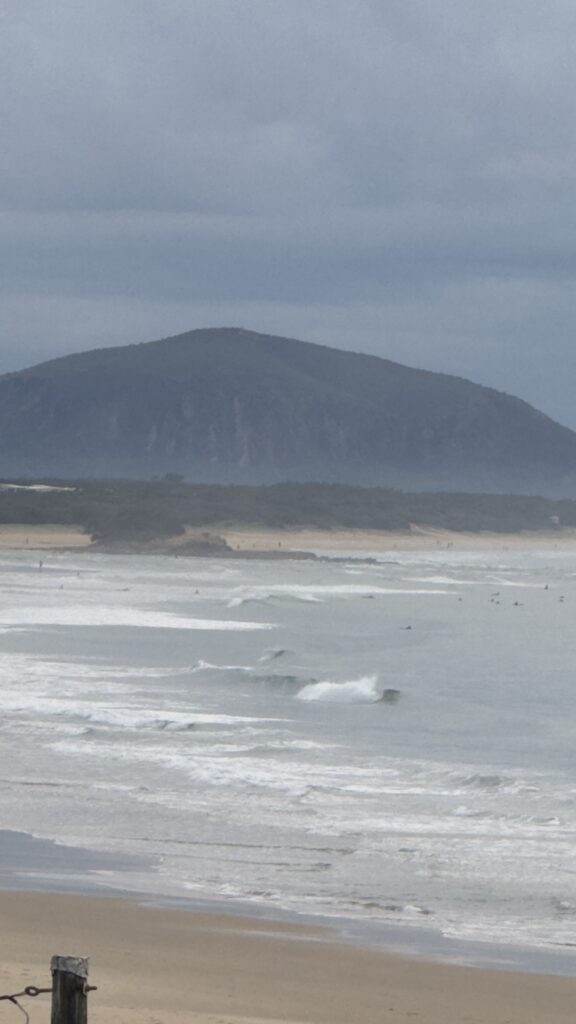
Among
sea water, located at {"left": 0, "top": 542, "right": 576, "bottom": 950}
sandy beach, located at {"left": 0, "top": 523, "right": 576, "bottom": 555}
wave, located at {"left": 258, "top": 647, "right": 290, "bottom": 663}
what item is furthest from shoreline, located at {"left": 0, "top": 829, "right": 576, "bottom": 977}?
sandy beach, located at {"left": 0, "top": 523, "right": 576, "bottom": 555}

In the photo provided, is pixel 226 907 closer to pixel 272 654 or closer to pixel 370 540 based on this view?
pixel 272 654

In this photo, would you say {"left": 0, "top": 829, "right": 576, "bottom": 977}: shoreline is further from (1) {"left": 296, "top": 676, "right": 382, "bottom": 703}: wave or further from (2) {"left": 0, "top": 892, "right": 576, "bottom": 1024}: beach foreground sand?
(1) {"left": 296, "top": 676, "right": 382, "bottom": 703}: wave

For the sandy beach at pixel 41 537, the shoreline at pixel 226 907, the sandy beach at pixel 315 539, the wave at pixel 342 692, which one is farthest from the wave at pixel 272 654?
the sandy beach at pixel 41 537

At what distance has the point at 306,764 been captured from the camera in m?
17.8

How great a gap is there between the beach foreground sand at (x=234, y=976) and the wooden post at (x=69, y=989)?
6.83 feet

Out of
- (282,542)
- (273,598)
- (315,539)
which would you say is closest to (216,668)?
(273,598)

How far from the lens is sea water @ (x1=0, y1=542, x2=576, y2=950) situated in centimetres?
1265

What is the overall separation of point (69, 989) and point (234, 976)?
12.7ft

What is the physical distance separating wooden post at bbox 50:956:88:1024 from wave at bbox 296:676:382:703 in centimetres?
1766

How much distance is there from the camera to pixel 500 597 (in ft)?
175

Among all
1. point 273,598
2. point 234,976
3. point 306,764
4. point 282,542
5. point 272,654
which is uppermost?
point 282,542

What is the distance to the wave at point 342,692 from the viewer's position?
79.5ft

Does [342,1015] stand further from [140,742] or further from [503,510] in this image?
[503,510]

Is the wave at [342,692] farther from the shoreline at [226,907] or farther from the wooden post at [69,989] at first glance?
the wooden post at [69,989]
